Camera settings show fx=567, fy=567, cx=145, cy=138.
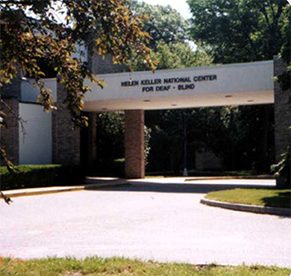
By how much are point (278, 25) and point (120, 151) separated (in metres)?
19.4

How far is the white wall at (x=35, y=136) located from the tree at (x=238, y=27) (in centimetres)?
2351

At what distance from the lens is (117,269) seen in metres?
7.31

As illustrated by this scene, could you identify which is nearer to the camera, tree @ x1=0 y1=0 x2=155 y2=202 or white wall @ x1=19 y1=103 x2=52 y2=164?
tree @ x1=0 y1=0 x2=155 y2=202

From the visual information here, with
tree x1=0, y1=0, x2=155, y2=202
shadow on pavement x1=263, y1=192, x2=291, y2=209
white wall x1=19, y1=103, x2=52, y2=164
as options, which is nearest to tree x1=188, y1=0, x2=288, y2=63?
white wall x1=19, y1=103, x2=52, y2=164

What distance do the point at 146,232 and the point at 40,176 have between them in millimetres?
14502

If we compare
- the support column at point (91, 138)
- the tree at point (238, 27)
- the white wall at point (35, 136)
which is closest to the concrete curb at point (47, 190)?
the white wall at point (35, 136)

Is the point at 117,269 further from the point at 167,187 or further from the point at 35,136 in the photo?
the point at 35,136

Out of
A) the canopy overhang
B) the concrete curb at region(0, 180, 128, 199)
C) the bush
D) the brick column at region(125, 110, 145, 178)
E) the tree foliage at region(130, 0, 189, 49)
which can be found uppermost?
the tree foliage at region(130, 0, 189, 49)

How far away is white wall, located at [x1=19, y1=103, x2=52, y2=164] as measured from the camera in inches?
1067

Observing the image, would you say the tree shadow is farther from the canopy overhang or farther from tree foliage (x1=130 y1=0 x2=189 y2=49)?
tree foliage (x1=130 y1=0 x2=189 y2=49)

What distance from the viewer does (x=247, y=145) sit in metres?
46.4

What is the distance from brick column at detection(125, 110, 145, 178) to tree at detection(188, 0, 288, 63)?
17921 millimetres

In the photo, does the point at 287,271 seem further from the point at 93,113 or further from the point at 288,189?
the point at 93,113

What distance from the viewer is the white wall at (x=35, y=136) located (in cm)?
2711
